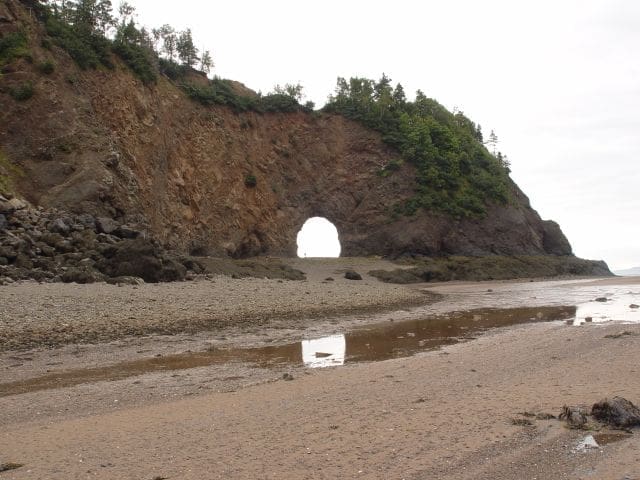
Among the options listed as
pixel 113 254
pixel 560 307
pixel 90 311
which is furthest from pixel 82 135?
pixel 560 307

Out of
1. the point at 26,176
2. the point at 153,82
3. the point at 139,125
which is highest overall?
the point at 153,82

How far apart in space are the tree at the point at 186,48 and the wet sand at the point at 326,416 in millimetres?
47558

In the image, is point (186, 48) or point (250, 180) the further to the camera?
point (186, 48)

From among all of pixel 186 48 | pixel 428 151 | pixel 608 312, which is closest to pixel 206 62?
pixel 186 48

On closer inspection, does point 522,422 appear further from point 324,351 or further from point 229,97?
point 229,97

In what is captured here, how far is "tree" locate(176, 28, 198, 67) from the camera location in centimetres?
5119

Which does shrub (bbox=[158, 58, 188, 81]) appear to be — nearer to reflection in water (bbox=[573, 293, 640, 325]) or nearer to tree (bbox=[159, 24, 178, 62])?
tree (bbox=[159, 24, 178, 62])

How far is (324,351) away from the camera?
35.4 feet

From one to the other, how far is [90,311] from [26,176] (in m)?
16.6

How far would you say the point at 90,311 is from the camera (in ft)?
40.8

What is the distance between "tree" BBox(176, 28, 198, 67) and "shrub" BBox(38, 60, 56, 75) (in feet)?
75.3

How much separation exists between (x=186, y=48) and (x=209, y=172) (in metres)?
18.7

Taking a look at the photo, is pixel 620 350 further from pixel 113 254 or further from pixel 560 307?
pixel 113 254

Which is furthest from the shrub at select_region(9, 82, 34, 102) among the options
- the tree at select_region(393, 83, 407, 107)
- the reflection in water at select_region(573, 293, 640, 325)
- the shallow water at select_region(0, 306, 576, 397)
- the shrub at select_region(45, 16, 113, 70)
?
the tree at select_region(393, 83, 407, 107)
